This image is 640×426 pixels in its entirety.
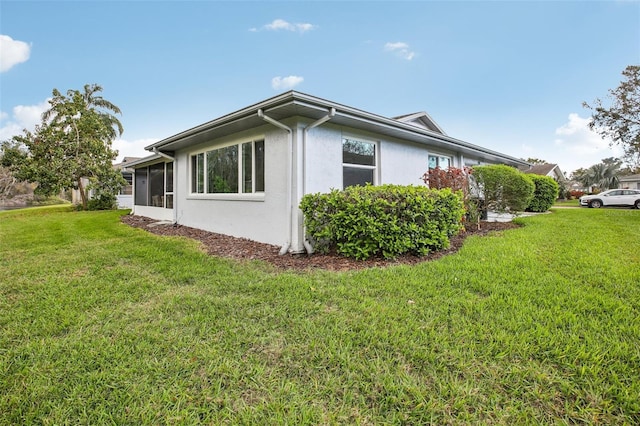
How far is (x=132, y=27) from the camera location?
952 centimetres

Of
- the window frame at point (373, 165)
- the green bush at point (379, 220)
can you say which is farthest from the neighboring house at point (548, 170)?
the green bush at point (379, 220)

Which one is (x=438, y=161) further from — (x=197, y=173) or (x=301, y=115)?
(x=197, y=173)

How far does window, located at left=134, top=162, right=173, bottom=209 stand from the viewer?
11.9 metres

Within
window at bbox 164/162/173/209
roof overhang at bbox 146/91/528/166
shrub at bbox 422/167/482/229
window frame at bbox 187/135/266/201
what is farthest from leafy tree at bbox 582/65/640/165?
window at bbox 164/162/173/209

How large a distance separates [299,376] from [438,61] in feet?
43.0

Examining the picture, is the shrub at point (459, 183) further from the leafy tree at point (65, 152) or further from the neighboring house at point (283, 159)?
the leafy tree at point (65, 152)

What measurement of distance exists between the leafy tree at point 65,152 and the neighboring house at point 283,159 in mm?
11059

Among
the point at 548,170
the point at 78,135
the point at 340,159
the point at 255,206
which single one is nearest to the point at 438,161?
the point at 340,159

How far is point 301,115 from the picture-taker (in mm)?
5691

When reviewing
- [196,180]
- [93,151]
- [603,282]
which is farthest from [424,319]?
[93,151]

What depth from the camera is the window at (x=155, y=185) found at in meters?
11.9

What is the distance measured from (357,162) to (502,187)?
4537mm

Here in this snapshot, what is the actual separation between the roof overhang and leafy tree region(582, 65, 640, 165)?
11739 millimetres

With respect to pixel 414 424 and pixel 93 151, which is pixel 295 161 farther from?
pixel 93 151
